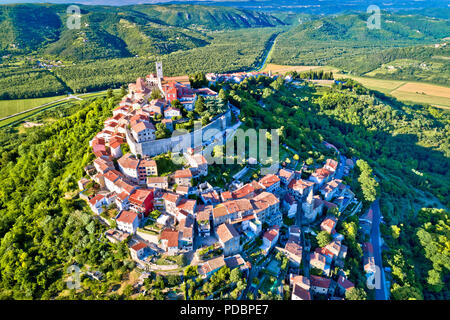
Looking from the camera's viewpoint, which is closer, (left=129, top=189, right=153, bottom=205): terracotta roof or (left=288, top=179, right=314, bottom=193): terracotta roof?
(left=129, top=189, right=153, bottom=205): terracotta roof

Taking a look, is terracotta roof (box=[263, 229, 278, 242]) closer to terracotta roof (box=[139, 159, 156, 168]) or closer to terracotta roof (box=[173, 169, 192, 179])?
terracotta roof (box=[173, 169, 192, 179])

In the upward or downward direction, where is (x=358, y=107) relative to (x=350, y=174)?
upward

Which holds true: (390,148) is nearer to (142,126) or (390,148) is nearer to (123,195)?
(142,126)

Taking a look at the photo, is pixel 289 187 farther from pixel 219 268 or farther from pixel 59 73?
pixel 59 73

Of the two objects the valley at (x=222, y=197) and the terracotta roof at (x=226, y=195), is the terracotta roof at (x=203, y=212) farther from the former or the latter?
the terracotta roof at (x=226, y=195)

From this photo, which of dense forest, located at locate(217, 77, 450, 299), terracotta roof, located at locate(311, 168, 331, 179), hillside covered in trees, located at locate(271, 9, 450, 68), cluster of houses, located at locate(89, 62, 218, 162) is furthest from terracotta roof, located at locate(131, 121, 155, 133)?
hillside covered in trees, located at locate(271, 9, 450, 68)

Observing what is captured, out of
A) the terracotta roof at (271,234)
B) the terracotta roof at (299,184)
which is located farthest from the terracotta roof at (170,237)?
the terracotta roof at (299,184)

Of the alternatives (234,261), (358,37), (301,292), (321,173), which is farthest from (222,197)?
(358,37)

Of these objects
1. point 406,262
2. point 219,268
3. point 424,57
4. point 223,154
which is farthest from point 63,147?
point 424,57
